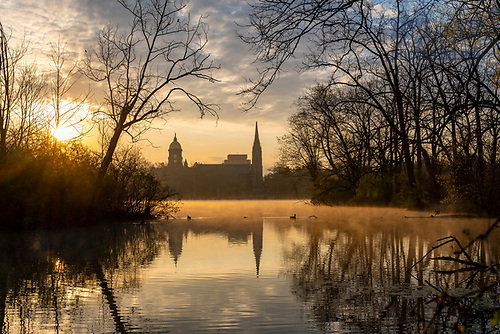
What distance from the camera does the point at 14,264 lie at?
31.9ft

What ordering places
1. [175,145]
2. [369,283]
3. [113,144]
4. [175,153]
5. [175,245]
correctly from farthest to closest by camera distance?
[175,145] < [175,153] < [113,144] < [175,245] < [369,283]

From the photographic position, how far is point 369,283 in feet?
24.8

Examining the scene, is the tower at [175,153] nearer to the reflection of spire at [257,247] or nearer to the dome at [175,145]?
the dome at [175,145]

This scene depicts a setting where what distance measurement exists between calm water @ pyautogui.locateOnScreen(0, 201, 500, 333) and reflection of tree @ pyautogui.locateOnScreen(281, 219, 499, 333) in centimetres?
2

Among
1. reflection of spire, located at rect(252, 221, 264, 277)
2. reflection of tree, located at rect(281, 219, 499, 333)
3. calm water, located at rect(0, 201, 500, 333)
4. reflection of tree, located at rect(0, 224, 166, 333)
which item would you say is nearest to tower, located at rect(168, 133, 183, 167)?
reflection of spire, located at rect(252, 221, 264, 277)

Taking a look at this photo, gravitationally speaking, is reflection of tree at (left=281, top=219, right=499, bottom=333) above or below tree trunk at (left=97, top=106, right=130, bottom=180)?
below

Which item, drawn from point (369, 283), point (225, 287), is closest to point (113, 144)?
point (225, 287)

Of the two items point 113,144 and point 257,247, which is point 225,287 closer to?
point 257,247

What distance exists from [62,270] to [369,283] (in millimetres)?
5317

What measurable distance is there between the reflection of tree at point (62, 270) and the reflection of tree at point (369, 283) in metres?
2.44

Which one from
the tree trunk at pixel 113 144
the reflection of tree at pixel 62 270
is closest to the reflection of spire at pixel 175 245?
the reflection of tree at pixel 62 270

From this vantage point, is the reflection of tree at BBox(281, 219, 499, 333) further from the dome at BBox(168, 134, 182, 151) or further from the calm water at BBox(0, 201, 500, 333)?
the dome at BBox(168, 134, 182, 151)

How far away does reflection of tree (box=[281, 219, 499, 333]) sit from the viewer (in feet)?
17.3

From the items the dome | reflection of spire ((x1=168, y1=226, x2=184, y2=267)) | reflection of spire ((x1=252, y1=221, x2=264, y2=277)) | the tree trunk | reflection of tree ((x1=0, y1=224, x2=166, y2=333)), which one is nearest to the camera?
reflection of tree ((x1=0, y1=224, x2=166, y2=333))
